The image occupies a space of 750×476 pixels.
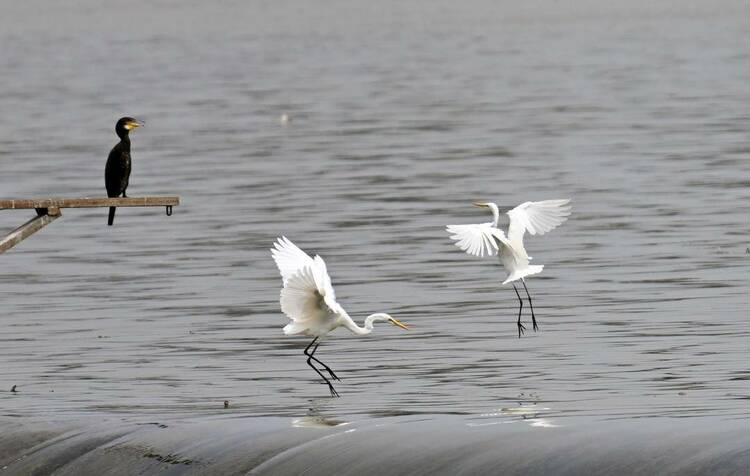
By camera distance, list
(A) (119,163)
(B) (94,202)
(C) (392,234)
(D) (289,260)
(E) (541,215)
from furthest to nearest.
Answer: (C) (392,234) < (A) (119,163) < (E) (541,215) < (B) (94,202) < (D) (289,260)

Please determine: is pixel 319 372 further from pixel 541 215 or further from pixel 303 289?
pixel 541 215

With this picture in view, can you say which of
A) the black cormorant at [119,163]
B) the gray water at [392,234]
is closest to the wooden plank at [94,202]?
the gray water at [392,234]

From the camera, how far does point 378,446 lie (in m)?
12.2

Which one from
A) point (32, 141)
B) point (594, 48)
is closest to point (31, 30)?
point (594, 48)

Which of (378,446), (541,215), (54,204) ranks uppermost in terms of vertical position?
(54,204)

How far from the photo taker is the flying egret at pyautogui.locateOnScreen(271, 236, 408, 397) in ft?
46.2

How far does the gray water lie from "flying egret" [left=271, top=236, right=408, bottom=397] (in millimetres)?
465

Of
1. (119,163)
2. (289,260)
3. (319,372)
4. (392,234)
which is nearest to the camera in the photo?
(289,260)

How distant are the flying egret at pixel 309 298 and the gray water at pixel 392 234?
18.3 inches

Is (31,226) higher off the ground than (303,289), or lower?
higher

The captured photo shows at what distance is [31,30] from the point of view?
8656cm

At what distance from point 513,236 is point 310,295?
11.6ft

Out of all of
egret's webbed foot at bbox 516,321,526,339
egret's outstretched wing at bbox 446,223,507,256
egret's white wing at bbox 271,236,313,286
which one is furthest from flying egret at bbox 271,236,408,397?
egret's outstretched wing at bbox 446,223,507,256


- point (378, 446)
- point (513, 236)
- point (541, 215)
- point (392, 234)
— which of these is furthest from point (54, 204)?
point (392, 234)
